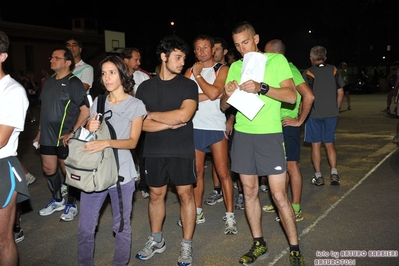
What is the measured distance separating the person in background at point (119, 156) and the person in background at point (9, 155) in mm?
551

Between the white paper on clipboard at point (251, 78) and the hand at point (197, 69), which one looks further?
the hand at point (197, 69)

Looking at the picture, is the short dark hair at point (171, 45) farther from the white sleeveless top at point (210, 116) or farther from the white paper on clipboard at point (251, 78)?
the white sleeveless top at point (210, 116)

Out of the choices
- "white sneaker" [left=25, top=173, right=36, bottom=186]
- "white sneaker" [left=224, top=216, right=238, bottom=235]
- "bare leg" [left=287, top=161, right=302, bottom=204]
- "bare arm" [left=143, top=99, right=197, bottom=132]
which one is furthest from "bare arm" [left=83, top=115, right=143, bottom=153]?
"white sneaker" [left=25, top=173, right=36, bottom=186]

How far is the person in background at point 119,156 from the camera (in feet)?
11.7

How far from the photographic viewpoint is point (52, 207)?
5777 mm

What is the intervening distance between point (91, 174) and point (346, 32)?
41.0 m

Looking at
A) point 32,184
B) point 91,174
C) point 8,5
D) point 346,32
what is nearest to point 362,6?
point 346,32

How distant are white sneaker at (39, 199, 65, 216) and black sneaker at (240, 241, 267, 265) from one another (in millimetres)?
2902

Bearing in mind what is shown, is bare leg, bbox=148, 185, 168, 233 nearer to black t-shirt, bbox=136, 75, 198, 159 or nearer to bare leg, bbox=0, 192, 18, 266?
black t-shirt, bbox=136, 75, 198, 159

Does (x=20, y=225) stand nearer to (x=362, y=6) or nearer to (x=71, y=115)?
(x=71, y=115)

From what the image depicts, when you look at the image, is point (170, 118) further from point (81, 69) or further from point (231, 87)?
point (81, 69)

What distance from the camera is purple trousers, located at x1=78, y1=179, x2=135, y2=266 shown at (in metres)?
3.57

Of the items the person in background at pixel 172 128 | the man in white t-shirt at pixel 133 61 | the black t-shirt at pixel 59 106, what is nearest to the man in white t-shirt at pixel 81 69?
the man in white t-shirt at pixel 133 61

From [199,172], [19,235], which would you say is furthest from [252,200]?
[19,235]
